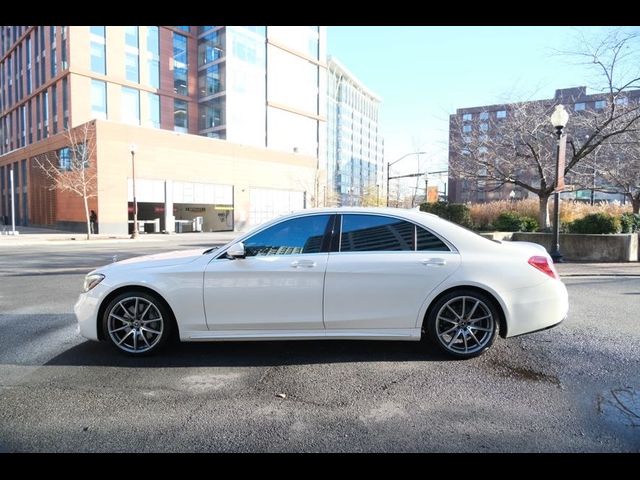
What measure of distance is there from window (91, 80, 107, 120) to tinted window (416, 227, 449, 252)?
1688 inches

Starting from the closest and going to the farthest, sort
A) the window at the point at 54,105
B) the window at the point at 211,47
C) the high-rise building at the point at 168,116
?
1. the high-rise building at the point at 168,116
2. the window at the point at 54,105
3. the window at the point at 211,47

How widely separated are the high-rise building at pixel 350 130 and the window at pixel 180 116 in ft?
188

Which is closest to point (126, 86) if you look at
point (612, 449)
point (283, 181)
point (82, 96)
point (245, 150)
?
point (82, 96)

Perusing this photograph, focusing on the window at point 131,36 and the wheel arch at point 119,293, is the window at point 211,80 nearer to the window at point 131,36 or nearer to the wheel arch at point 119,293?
the window at point 131,36

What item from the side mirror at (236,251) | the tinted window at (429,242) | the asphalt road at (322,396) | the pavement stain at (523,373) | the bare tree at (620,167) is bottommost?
the asphalt road at (322,396)

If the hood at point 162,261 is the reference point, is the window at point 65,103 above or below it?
above

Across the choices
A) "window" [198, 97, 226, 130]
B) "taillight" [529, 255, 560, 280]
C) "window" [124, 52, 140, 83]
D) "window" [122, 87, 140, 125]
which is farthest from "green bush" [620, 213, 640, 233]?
"window" [124, 52, 140, 83]

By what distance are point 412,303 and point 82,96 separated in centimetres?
4287

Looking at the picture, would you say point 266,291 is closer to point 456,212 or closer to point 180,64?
point 456,212

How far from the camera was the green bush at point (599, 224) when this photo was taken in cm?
1398

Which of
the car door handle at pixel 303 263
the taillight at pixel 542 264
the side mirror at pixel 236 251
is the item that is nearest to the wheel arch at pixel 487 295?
the taillight at pixel 542 264

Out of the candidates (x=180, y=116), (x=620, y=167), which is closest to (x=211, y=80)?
(x=180, y=116)

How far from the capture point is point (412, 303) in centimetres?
427

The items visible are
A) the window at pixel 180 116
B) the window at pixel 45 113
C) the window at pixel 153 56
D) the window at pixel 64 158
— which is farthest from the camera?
the window at pixel 180 116
